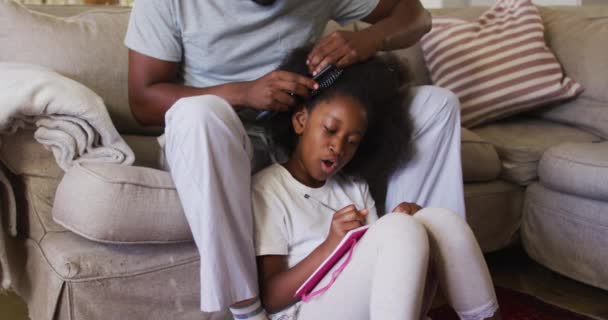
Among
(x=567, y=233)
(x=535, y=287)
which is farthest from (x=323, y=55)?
(x=535, y=287)

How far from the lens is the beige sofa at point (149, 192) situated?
3.38 feet

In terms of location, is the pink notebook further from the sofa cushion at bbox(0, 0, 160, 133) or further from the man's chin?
the sofa cushion at bbox(0, 0, 160, 133)

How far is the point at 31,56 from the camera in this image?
1396 mm

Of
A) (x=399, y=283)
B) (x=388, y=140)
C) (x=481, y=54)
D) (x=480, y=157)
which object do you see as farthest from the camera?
(x=481, y=54)

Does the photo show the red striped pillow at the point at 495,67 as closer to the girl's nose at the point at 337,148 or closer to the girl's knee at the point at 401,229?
the girl's nose at the point at 337,148

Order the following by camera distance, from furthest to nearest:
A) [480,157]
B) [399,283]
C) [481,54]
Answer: [481,54] → [480,157] → [399,283]

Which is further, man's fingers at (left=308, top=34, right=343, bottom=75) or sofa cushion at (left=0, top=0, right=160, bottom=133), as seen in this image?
sofa cushion at (left=0, top=0, right=160, bottom=133)

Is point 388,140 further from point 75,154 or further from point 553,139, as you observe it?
point 553,139

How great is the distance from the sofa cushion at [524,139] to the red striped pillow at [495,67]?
0.18 feet

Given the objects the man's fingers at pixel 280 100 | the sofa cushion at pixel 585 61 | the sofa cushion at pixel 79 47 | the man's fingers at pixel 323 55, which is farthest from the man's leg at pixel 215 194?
the sofa cushion at pixel 585 61

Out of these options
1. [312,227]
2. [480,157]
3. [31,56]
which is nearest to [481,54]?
[480,157]

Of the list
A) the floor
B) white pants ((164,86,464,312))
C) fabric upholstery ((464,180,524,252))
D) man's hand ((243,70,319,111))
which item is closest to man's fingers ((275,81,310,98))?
man's hand ((243,70,319,111))

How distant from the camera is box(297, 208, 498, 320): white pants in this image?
872 mm

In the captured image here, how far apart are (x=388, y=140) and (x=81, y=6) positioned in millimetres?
912
